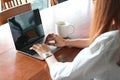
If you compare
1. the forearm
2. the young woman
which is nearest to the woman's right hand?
the forearm

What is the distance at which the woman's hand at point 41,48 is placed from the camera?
1.14 meters

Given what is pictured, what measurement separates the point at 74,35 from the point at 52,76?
0.51 metres

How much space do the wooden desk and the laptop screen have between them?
0.07 metres

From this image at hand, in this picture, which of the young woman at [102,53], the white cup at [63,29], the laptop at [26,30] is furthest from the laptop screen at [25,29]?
the young woman at [102,53]

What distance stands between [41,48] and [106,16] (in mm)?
433

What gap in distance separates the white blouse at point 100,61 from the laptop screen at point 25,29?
432 millimetres

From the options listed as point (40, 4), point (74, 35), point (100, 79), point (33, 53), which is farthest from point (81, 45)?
point (40, 4)

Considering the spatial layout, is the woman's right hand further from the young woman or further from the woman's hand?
the young woman

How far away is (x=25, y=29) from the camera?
3.99ft

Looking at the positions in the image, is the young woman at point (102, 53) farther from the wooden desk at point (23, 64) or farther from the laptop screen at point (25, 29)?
the laptop screen at point (25, 29)

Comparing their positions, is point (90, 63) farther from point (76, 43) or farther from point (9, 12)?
point (9, 12)

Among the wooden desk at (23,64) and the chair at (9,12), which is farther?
the chair at (9,12)

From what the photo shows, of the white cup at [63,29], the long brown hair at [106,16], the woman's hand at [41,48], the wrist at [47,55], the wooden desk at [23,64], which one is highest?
the long brown hair at [106,16]

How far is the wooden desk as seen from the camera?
3.32 ft
